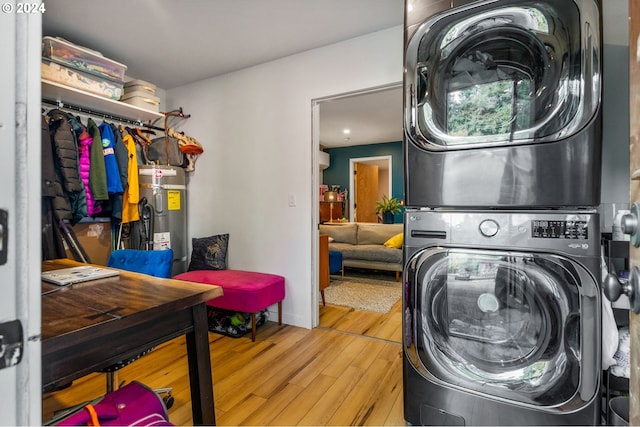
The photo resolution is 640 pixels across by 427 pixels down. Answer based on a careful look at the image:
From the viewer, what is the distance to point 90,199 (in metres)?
2.66

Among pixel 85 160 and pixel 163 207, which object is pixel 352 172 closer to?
pixel 163 207

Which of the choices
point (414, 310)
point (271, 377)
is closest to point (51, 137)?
point (271, 377)

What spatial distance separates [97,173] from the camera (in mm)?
2662

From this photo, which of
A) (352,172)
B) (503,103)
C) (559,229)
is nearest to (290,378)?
(559,229)

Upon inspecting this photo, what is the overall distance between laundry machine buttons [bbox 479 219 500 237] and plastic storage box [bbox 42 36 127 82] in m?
3.00

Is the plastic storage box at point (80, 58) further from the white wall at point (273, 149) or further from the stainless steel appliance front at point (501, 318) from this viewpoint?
the stainless steel appliance front at point (501, 318)

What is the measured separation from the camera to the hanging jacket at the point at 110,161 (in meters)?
2.77

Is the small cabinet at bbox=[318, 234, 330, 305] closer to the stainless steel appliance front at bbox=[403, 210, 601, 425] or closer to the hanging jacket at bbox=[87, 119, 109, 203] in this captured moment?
the stainless steel appliance front at bbox=[403, 210, 601, 425]

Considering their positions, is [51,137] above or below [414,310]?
above

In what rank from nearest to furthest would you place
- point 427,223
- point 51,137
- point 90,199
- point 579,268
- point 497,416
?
point 579,268, point 497,416, point 427,223, point 51,137, point 90,199

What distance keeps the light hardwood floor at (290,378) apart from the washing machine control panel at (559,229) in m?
1.13

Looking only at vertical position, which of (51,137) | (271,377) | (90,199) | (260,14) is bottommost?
(271,377)

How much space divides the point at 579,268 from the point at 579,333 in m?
0.25

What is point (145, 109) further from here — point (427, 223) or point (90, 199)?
point (427, 223)
